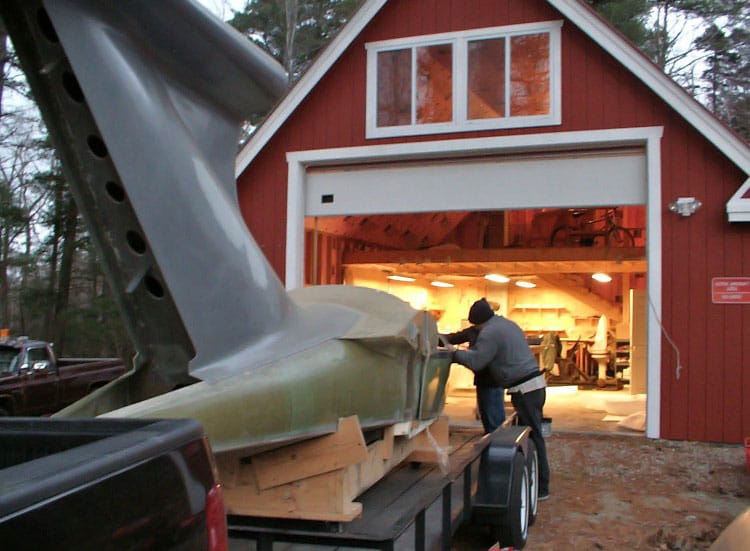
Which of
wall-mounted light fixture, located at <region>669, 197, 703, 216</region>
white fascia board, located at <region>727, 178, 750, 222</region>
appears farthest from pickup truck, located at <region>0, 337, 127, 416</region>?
white fascia board, located at <region>727, 178, 750, 222</region>

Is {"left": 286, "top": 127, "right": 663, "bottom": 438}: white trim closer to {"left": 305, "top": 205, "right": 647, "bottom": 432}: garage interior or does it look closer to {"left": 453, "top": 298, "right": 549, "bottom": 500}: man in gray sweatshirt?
{"left": 305, "top": 205, "right": 647, "bottom": 432}: garage interior

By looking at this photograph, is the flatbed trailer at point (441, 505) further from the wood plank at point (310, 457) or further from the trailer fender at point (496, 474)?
the wood plank at point (310, 457)

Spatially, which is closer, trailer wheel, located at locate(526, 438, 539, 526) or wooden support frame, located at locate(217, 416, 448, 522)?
wooden support frame, located at locate(217, 416, 448, 522)

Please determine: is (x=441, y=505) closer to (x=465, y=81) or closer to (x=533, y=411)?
(x=533, y=411)

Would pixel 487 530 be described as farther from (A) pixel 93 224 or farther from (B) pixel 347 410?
(A) pixel 93 224

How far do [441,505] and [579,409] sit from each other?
1027 centimetres

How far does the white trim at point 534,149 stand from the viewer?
10.5 meters

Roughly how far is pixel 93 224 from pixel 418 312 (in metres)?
2.34

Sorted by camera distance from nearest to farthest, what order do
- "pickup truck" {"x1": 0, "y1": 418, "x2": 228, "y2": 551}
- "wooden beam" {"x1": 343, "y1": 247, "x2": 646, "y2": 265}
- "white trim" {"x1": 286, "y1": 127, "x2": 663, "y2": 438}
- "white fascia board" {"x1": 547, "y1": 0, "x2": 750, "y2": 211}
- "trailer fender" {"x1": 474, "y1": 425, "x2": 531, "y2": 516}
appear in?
"pickup truck" {"x1": 0, "y1": 418, "x2": 228, "y2": 551}
"trailer fender" {"x1": 474, "y1": 425, "x2": 531, "y2": 516}
"white fascia board" {"x1": 547, "y1": 0, "x2": 750, "y2": 211}
"white trim" {"x1": 286, "y1": 127, "x2": 663, "y2": 438}
"wooden beam" {"x1": 343, "y1": 247, "x2": 646, "y2": 265}

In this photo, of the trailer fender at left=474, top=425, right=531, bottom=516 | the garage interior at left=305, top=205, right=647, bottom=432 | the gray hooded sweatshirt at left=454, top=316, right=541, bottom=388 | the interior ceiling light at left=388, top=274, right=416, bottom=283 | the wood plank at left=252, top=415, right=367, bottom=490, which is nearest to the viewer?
the wood plank at left=252, top=415, right=367, bottom=490

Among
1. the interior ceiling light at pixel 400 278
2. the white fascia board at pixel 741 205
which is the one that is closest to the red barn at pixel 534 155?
the white fascia board at pixel 741 205

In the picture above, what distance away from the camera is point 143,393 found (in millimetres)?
3707

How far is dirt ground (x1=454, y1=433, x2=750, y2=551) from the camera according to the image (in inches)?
243

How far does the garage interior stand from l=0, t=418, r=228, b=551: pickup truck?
34.5 ft
